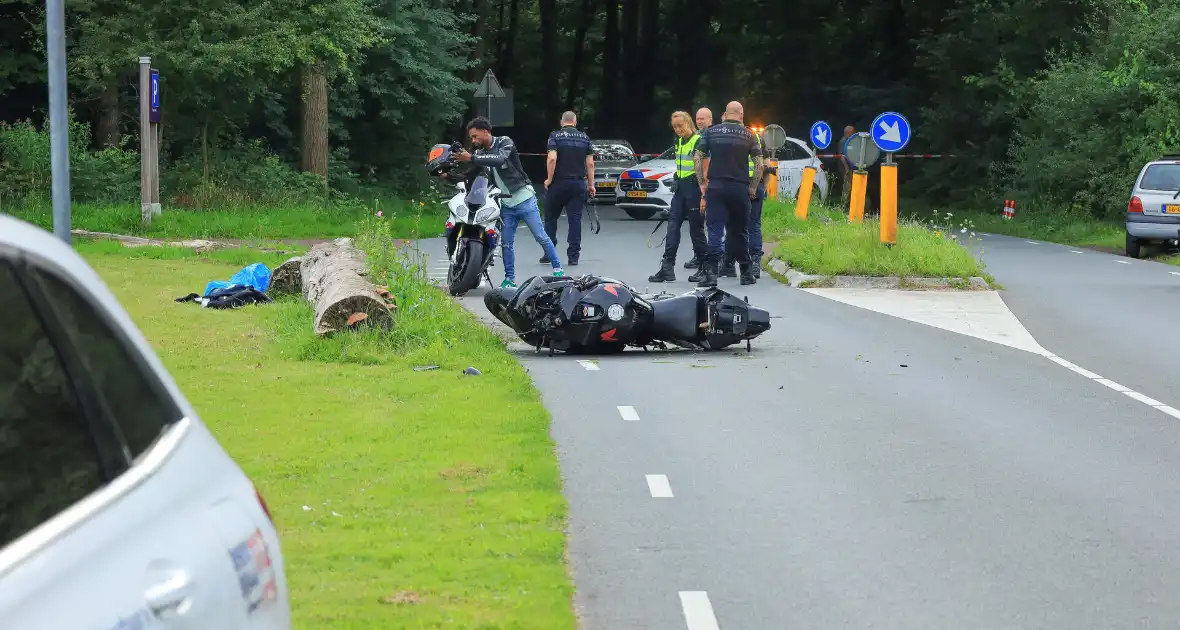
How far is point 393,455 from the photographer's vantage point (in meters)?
8.59

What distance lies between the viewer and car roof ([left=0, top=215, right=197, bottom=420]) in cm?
258

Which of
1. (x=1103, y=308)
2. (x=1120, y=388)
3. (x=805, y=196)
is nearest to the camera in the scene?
(x=1120, y=388)

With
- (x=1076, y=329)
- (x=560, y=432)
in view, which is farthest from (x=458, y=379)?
(x=1076, y=329)

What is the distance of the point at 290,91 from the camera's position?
41250 millimetres

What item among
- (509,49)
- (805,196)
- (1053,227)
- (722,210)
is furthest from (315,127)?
(509,49)

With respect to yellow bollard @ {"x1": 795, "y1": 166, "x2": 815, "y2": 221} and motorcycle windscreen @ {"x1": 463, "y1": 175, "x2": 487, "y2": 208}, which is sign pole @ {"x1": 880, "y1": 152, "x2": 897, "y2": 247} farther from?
yellow bollard @ {"x1": 795, "y1": 166, "x2": 815, "y2": 221}

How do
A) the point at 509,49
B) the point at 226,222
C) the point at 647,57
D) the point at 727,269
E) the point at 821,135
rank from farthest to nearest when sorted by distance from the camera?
1. the point at 509,49
2. the point at 647,57
3. the point at 821,135
4. the point at 226,222
5. the point at 727,269

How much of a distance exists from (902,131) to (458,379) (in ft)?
39.4

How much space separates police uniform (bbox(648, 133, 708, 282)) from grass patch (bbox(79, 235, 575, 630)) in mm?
5499

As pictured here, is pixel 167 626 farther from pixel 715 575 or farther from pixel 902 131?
pixel 902 131

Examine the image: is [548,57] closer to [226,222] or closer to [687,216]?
[226,222]

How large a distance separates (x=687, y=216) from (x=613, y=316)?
320 inches

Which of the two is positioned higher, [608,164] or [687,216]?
[608,164]

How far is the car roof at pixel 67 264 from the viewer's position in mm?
2582
